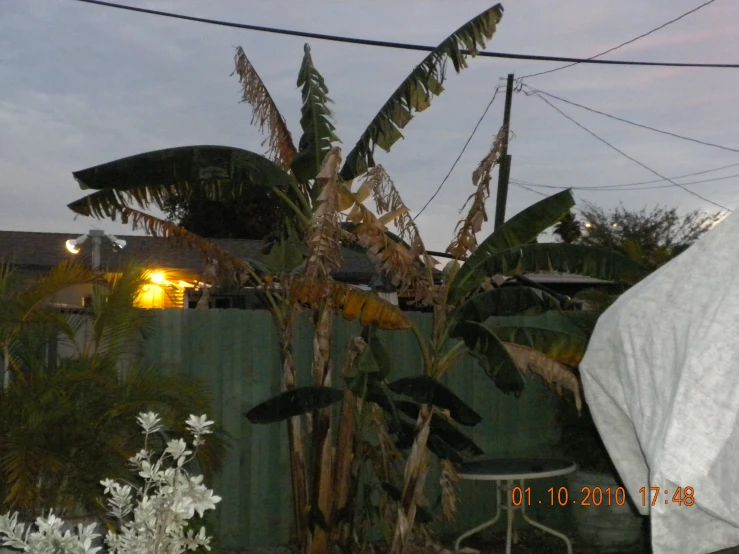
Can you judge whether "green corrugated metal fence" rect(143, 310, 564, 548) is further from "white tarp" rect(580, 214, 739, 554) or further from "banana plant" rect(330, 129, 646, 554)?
"white tarp" rect(580, 214, 739, 554)

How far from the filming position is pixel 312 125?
6914 mm

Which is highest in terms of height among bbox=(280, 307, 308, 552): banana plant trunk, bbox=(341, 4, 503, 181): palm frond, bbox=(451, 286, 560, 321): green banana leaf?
bbox=(341, 4, 503, 181): palm frond

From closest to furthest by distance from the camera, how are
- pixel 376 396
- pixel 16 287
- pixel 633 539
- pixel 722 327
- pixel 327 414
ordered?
pixel 722 327
pixel 16 287
pixel 376 396
pixel 327 414
pixel 633 539

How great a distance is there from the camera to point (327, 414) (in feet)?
22.5

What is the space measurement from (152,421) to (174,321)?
373 centimetres

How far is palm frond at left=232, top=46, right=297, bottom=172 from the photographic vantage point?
7.19 meters

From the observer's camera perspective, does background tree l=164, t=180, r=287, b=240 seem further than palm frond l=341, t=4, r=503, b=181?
Yes

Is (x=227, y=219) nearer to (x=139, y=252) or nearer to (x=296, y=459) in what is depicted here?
(x=139, y=252)

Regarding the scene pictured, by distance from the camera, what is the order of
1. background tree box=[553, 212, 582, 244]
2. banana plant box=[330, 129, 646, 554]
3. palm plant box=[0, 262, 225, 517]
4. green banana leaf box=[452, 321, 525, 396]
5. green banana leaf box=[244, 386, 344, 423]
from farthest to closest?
background tree box=[553, 212, 582, 244] < banana plant box=[330, 129, 646, 554] < green banana leaf box=[244, 386, 344, 423] < green banana leaf box=[452, 321, 525, 396] < palm plant box=[0, 262, 225, 517]

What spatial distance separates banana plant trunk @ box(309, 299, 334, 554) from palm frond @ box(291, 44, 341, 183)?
1.10m

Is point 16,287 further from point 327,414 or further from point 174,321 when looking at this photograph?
point 327,414

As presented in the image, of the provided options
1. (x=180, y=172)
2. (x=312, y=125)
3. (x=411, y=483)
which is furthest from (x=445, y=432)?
Result: (x=180, y=172)

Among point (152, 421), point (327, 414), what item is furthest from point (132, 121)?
point (152, 421)
